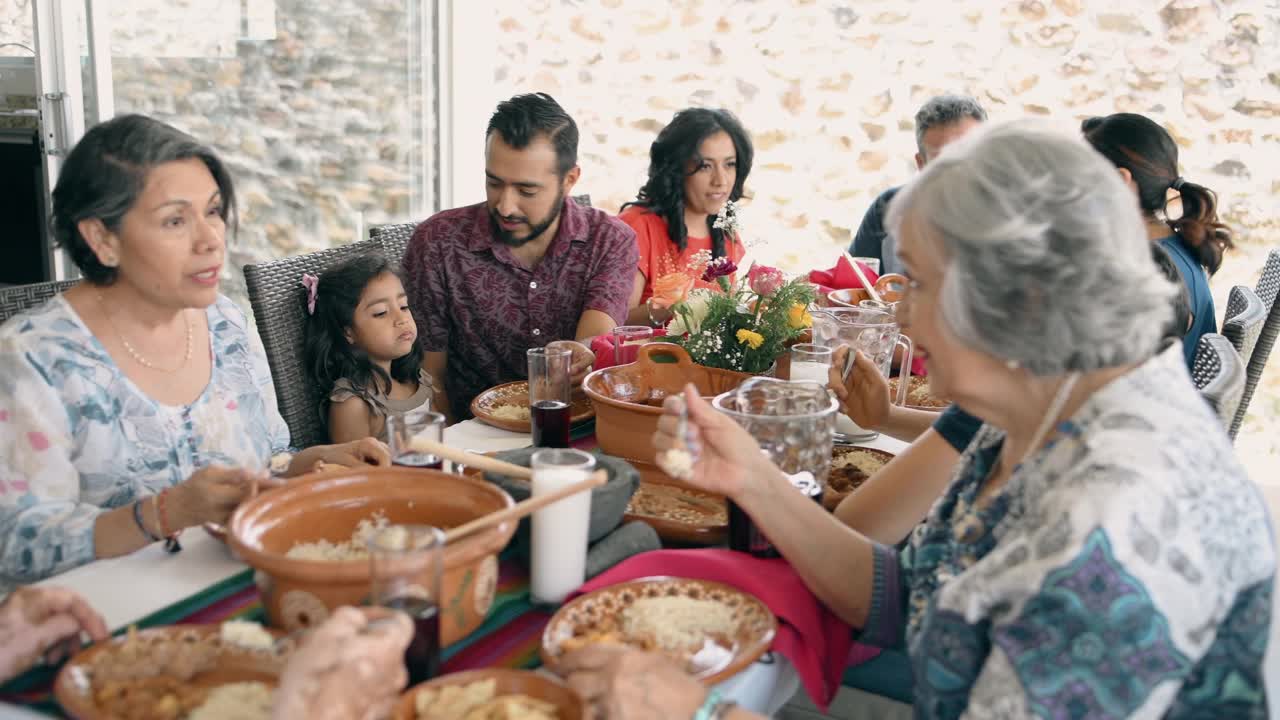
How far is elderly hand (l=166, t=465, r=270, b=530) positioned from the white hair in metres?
0.90

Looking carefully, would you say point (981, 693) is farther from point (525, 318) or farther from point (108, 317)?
point (525, 318)

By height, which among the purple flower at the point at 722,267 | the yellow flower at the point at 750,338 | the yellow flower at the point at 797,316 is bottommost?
the yellow flower at the point at 750,338

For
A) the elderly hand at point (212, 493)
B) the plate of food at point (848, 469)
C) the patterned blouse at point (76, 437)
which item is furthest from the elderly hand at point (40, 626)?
the plate of food at point (848, 469)

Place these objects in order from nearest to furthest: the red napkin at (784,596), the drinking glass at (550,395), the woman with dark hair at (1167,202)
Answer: the red napkin at (784,596) → the drinking glass at (550,395) → the woman with dark hair at (1167,202)

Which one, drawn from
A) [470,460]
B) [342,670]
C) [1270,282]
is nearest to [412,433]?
[470,460]

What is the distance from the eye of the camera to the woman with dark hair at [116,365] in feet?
5.03

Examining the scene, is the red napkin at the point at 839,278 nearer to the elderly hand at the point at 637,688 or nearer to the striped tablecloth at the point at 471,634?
the striped tablecloth at the point at 471,634

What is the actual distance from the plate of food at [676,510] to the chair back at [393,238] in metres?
1.59

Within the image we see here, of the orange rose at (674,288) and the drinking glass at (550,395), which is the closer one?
the drinking glass at (550,395)

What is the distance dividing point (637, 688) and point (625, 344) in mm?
1195

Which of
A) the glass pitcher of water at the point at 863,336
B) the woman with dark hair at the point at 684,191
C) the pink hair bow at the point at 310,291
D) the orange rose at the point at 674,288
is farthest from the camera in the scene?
the woman with dark hair at the point at 684,191

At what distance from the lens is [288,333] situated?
255 cm

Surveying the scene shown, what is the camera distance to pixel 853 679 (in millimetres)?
1770

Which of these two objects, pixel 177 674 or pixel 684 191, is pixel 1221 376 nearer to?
pixel 177 674
